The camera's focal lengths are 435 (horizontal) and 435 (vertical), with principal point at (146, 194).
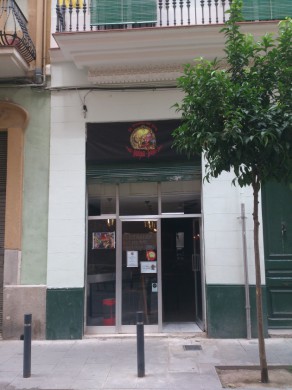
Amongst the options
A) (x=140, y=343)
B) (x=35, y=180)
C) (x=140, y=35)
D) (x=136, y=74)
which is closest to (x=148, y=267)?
(x=35, y=180)

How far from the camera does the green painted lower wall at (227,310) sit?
835 cm

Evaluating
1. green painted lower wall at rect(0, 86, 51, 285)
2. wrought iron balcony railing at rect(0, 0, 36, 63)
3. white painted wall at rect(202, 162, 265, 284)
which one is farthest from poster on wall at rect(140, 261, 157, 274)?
wrought iron balcony railing at rect(0, 0, 36, 63)

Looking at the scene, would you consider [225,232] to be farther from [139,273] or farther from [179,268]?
[179,268]

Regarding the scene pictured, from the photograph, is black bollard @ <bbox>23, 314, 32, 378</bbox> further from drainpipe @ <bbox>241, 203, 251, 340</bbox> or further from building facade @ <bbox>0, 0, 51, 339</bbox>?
drainpipe @ <bbox>241, 203, 251, 340</bbox>

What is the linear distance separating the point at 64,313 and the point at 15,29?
5.81 metres

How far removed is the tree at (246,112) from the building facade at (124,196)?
2.51 meters

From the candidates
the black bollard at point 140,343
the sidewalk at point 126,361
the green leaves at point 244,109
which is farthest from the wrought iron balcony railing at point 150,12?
the sidewalk at point 126,361

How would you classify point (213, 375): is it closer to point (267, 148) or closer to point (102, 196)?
point (267, 148)

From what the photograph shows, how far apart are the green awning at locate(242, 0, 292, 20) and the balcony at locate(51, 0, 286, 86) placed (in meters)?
0.02

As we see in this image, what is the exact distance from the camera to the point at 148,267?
29.5 feet

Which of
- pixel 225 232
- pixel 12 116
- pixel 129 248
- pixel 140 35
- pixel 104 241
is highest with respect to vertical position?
pixel 140 35

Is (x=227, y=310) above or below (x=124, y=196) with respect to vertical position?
below

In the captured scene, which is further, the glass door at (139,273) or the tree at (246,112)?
the glass door at (139,273)

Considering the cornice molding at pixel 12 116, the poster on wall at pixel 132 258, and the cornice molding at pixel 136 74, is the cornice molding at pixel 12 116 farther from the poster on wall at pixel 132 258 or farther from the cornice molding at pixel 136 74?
the poster on wall at pixel 132 258
